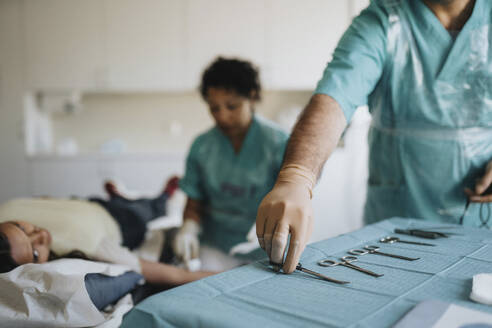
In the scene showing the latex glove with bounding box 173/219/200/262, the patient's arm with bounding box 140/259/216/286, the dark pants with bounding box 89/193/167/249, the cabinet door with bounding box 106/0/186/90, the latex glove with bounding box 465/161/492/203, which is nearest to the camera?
the latex glove with bounding box 465/161/492/203

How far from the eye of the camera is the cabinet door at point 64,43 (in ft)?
10.3

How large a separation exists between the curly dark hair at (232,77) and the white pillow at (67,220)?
26.7 inches

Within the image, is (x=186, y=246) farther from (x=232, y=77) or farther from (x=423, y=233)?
(x=423, y=233)

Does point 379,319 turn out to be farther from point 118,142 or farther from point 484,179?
point 118,142

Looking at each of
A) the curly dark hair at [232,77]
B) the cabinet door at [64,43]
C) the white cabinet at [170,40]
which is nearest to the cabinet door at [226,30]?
the white cabinet at [170,40]

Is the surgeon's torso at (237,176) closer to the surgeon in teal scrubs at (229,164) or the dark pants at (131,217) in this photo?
the surgeon in teal scrubs at (229,164)

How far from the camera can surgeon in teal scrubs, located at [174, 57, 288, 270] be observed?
1.50m

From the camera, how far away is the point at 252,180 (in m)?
1.50

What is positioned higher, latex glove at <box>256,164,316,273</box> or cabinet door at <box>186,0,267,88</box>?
cabinet door at <box>186,0,267,88</box>

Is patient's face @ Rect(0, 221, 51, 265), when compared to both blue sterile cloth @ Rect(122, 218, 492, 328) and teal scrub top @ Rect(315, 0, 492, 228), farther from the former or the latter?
teal scrub top @ Rect(315, 0, 492, 228)

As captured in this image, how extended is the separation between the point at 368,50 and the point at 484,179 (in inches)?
15.4

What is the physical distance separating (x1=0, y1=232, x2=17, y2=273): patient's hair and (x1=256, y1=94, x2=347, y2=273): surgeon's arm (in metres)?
0.73

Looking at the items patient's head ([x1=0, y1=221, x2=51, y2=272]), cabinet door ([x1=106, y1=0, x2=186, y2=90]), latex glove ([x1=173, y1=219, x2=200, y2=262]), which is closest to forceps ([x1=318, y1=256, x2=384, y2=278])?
patient's head ([x1=0, y1=221, x2=51, y2=272])

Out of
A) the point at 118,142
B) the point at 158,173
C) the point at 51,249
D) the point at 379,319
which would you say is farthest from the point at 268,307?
the point at 118,142
